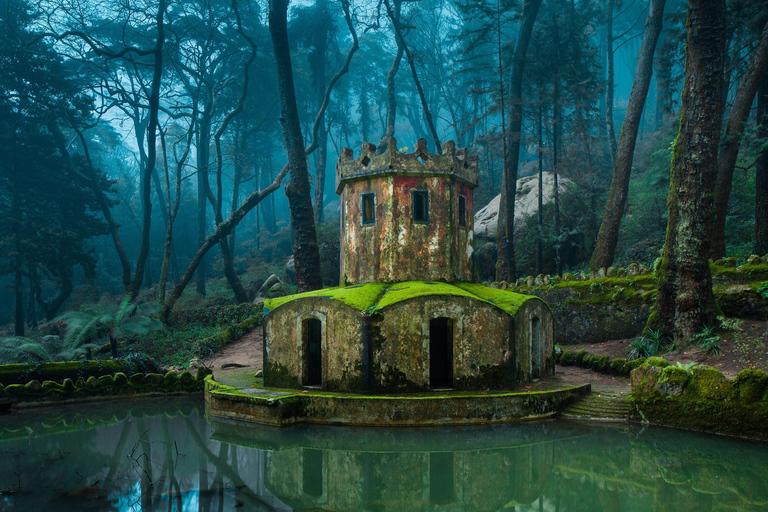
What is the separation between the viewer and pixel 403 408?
10.5 m

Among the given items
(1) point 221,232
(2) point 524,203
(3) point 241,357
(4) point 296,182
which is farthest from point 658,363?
(1) point 221,232

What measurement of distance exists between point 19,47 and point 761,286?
3432 cm

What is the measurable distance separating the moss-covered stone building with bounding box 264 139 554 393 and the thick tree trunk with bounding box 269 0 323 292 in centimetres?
328

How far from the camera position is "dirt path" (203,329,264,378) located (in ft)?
55.1

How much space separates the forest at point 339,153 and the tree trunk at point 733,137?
7cm

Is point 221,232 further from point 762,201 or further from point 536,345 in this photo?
point 762,201

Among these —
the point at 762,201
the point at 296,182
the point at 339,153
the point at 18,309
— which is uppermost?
the point at 339,153

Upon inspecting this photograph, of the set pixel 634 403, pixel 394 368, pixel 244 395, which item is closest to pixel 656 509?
pixel 634 403

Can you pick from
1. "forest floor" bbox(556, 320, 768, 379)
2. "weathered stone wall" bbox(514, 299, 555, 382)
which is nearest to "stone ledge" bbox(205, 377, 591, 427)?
"weathered stone wall" bbox(514, 299, 555, 382)

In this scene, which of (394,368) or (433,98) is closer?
(394,368)

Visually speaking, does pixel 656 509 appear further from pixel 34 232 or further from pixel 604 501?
pixel 34 232

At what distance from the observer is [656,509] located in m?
6.42

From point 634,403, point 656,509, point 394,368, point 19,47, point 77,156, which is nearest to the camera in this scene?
point 656,509

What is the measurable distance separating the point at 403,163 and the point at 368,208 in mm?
1650
